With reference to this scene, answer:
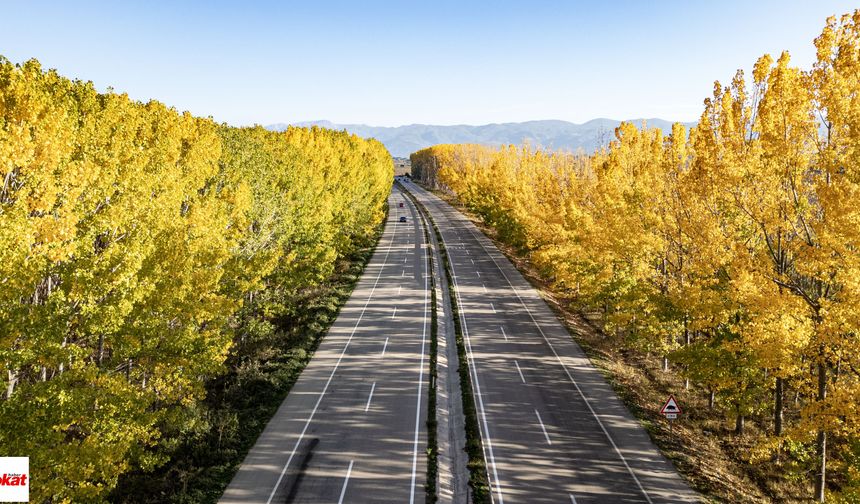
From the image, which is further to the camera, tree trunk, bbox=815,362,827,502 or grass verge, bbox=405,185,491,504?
grass verge, bbox=405,185,491,504

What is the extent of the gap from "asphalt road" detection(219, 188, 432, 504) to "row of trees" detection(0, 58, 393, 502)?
435cm

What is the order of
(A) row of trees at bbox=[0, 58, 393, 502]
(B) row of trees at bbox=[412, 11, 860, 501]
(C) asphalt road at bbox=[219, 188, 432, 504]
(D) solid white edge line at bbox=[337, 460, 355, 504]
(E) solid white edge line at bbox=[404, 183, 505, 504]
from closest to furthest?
1. (A) row of trees at bbox=[0, 58, 393, 502]
2. (B) row of trees at bbox=[412, 11, 860, 501]
3. (D) solid white edge line at bbox=[337, 460, 355, 504]
4. (C) asphalt road at bbox=[219, 188, 432, 504]
5. (E) solid white edge line at bbox=[404, 183, 505, 504]

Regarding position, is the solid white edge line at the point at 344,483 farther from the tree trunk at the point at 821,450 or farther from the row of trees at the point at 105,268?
the tree trunk at the point at 821,450

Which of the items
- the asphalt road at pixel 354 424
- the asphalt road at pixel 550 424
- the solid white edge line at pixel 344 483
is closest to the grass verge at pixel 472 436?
the asphalt road at pixel 550 424

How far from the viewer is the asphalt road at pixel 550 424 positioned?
1858 centimetres

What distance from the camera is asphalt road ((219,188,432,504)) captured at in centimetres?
1856

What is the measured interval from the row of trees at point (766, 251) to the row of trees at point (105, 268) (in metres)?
20.7

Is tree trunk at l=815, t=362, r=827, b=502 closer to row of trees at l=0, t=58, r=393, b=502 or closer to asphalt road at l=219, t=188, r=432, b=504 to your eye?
asphalt road at l=219, t=188, r=432, b=504

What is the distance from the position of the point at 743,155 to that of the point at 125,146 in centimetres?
2581

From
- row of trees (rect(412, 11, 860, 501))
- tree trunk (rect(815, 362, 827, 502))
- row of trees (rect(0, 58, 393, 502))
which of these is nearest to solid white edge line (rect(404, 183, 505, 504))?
row of trees (rect(412, 11, 860, 501))

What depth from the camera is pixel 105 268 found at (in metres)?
14.1

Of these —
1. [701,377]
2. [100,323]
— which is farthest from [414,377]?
[100,323]

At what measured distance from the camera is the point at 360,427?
74.8 feet

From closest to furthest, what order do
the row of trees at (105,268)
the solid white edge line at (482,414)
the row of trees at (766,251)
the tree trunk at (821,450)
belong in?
the row of trees at (105,268)
the row of trees at (766,251)
the tree trunk at (821,450)
the solid white edge line at (482,414)
